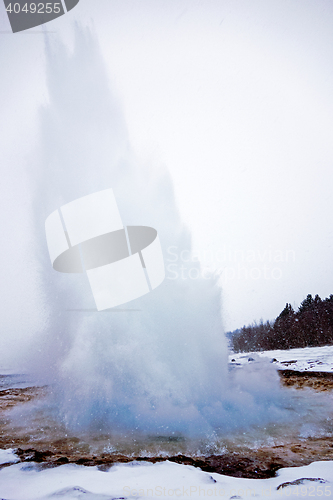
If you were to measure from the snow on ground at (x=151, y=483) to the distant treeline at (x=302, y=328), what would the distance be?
37293mm

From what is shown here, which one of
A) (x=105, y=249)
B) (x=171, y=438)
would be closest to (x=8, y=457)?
(x=171, y=438)

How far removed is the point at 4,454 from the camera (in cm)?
618

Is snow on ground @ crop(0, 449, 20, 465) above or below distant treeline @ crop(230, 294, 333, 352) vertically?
above

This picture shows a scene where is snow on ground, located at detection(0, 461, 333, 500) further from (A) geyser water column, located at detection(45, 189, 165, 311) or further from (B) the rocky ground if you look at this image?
(A) geyser water column, located at detection(45, 189, 165, 311)

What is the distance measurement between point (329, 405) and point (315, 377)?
20.9 feet

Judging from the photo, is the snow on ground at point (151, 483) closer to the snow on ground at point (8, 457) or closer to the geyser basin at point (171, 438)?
the snow on ground at point (8, 457)

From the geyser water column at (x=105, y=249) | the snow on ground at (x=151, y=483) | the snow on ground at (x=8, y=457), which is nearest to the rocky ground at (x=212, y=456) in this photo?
the snow on ground at (x=8, y=457)

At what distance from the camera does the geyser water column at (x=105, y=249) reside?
11.6 m

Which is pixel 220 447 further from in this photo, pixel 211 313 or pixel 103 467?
pixel 211 313

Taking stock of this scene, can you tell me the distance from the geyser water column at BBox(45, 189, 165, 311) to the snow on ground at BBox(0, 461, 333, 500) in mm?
6192

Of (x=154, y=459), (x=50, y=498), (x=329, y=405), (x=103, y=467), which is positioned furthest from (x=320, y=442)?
(x=50, y=498)

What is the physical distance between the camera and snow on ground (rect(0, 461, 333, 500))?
431 cm

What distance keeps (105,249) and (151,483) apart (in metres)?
9.74

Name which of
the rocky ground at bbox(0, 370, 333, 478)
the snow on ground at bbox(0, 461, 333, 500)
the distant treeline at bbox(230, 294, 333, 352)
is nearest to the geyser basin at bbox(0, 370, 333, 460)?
the rocky ground at bbox(0, 370, 333, 478)
